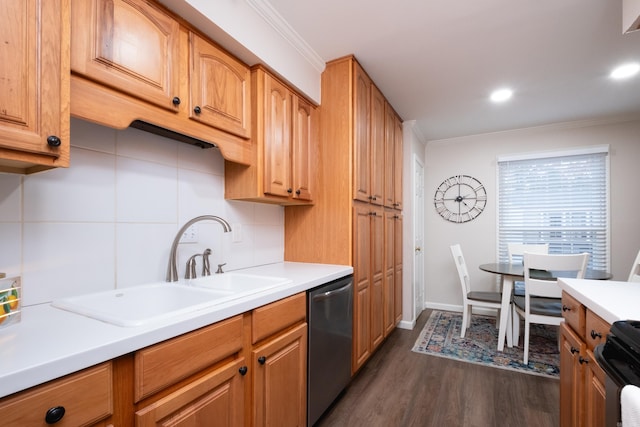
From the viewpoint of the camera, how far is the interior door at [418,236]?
3533mm

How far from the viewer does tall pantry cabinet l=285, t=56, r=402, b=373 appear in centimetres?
215

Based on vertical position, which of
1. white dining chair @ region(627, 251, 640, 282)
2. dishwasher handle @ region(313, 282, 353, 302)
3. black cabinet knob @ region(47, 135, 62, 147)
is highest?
black cabinet knob @ region(47, 135, 62, 147)

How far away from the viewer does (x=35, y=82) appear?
0.84 m

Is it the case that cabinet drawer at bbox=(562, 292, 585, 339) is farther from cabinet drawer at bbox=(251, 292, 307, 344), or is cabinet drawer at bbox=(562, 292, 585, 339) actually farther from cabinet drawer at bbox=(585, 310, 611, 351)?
cabinet drawer at bbox=(251, 292, 307, 344)

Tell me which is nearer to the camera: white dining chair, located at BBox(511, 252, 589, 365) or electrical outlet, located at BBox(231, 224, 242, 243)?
electrical outlet, located at BBox(231, 224, 242, 243)

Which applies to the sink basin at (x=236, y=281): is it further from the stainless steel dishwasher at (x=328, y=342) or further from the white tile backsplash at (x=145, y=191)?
the white tile backsplash at (x=145, y=191)

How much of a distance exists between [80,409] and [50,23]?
105 centimetres

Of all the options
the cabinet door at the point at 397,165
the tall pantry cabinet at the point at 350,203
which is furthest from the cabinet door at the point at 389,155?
the tall pantry cabinet at the point at 350,203

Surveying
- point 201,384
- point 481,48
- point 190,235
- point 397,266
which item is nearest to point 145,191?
point 190,235

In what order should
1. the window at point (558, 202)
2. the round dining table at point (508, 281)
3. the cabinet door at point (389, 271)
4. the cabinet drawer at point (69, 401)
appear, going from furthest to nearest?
the window at point (558, 202) < the cabinet door at point (389, 271) < the round dining table at point (508, 281) < the cabinet drawer at point (69, 401)

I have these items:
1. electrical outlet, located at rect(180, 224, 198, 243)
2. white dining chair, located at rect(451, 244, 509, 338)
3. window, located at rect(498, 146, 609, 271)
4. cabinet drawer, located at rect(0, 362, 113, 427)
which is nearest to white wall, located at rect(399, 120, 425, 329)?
white dining chair, located at rect(451, 244, 509, 338)

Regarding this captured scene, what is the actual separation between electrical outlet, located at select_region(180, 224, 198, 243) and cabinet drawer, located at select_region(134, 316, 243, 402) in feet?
2.16

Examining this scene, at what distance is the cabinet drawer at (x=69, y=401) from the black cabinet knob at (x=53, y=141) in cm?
64

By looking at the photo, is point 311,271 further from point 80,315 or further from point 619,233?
point 619,233
